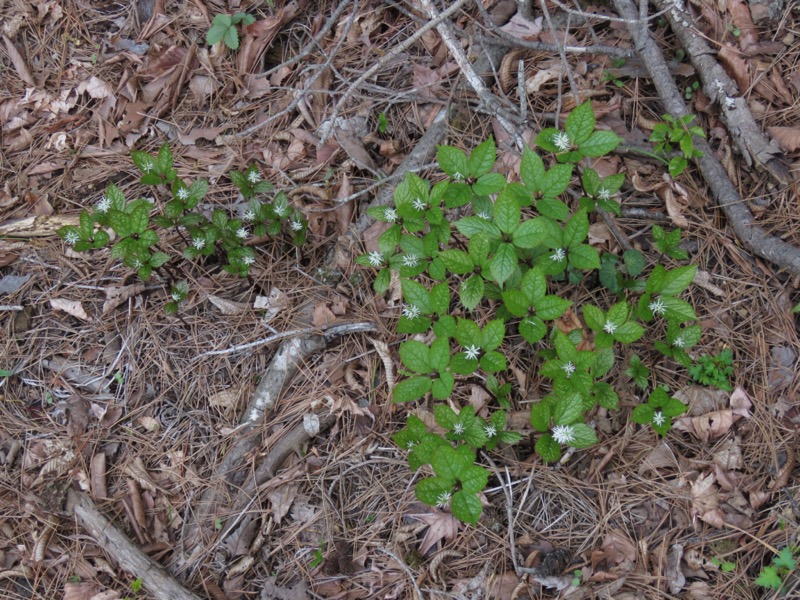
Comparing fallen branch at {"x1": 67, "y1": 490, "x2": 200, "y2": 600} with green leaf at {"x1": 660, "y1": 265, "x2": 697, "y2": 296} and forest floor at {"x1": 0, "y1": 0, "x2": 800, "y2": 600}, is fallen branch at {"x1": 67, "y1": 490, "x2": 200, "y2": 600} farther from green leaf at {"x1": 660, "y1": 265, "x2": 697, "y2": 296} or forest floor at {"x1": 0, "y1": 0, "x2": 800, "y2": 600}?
green leaf at {"x1": 660, "y1": 265, "x2": 697, "y2": 296}

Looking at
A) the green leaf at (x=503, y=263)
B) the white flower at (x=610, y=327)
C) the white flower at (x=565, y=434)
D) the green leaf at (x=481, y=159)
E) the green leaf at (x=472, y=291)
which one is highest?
the green leaf at (x=481, y=159)

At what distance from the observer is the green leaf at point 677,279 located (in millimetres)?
1859

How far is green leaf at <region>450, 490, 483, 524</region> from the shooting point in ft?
5.53

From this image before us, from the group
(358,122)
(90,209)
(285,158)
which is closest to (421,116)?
(358,122)

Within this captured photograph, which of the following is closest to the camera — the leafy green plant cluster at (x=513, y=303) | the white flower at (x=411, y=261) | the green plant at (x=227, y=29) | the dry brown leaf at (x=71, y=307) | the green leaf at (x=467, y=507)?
the green leaf at (x=467, y=507)

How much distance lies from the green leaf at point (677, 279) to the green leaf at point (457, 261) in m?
0.68

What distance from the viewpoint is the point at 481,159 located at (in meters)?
1.96

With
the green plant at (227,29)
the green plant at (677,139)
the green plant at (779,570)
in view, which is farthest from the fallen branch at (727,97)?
the green plant at (227,29)

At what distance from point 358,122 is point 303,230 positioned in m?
0.69

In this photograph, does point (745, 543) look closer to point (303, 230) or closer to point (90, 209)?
point (303, 230)

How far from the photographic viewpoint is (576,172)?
228cm

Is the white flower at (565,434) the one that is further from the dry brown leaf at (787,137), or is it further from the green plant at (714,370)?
the dry brown leaf at (787,137)

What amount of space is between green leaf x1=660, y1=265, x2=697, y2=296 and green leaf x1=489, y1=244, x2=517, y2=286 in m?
0.55

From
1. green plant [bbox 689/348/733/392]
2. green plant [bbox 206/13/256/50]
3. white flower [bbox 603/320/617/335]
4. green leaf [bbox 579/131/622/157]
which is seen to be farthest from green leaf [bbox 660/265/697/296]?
green plant [bbox 206/13/256/50]
